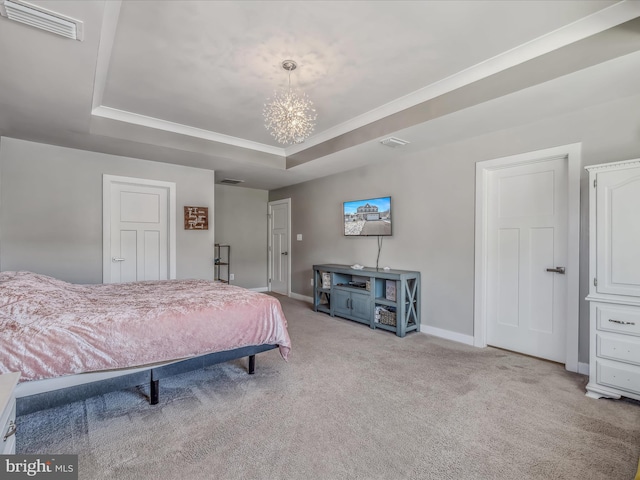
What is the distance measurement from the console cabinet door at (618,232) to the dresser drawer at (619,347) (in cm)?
33

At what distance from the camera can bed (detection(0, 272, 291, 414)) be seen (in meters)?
1.78

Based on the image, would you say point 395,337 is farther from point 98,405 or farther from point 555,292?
point 98,405

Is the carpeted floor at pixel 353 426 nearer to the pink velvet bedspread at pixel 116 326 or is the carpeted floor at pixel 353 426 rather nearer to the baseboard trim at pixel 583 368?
the baseboard trim at pixel 583 368

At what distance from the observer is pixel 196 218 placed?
4918 millimetres

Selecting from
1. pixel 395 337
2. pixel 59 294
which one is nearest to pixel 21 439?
pixel 59 294

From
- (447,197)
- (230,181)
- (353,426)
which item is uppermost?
(230,181)

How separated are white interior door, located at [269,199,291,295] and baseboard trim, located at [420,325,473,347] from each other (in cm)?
318

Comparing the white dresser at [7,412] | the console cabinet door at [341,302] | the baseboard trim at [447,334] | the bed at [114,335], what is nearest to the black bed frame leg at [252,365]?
the bed at [114,335]

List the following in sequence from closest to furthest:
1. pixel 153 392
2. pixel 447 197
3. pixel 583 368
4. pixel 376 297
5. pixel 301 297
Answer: pixel 153 392 < pixel 583 368 < pixel 447 197 < pixel 376 297 < pixel 301 297

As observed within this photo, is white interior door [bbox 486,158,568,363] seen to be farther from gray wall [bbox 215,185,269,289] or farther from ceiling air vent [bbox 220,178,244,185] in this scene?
gray wall [bbox 215,185,269,289]

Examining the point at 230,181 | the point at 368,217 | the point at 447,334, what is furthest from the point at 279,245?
the point at 447,334

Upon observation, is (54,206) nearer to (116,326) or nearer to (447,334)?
(116,326)

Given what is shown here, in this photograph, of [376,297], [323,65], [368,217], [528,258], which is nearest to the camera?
[323,65]

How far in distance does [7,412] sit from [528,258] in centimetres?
386
